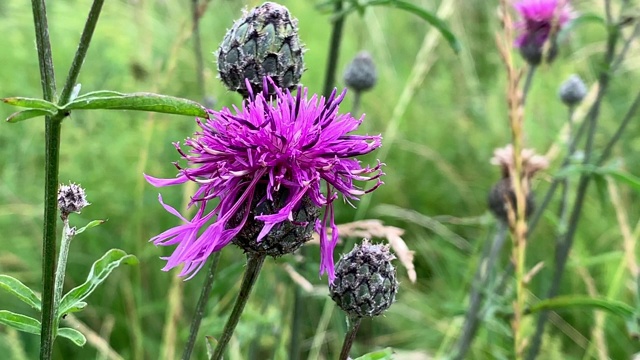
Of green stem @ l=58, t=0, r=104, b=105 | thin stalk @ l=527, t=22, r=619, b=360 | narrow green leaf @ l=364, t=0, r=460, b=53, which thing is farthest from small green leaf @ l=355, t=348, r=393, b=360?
Result: thin stalk @ l=527, t=22, r=619, b=360

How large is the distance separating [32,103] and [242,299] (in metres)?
0.37

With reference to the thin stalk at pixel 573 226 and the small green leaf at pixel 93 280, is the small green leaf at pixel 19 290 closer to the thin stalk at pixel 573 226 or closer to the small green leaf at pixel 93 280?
the small green leaf at pixel 93 280

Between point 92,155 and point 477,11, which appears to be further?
point 477,11

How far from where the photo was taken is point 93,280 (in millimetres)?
1045

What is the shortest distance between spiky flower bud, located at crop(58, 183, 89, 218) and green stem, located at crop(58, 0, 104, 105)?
24 cm

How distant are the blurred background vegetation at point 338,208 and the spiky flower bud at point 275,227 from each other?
922 mm

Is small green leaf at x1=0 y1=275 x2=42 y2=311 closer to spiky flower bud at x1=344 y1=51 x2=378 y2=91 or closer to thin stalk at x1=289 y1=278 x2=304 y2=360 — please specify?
thin stalk at x1=289 y1=278 x2=304 y2=360

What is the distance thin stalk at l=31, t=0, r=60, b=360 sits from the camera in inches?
32.4

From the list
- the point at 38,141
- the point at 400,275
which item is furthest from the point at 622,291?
the point at 38,141

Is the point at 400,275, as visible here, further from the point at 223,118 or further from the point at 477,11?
the point at 477,11

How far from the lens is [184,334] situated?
1.87m

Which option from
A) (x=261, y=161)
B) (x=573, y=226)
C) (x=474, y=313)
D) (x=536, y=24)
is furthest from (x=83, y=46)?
(x=536, y=24)

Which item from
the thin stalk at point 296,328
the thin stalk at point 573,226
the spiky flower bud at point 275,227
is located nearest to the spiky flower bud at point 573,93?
the thin stalk at point 573,226

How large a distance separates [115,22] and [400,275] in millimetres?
2082
